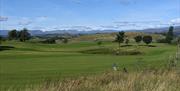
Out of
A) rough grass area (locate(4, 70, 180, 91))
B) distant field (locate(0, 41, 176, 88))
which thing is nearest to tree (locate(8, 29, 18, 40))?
distant field (locate(0, 41, 176, 88))

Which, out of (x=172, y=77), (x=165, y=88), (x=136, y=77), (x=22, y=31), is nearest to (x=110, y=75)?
(x=136, y=77)

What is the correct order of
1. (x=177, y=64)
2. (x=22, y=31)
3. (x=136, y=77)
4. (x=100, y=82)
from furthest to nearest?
(x=22, y=31)
(x=177, y=64)
(x=136, y=77)
(x=100, y=82)

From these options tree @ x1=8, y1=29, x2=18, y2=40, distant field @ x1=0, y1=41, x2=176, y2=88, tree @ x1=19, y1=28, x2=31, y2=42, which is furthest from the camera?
tree @ x1=8, y1=29, x2=18, y2=40

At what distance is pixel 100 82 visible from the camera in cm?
1125

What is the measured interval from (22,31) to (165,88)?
154415mm

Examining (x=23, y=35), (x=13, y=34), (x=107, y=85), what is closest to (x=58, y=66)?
(x=107, y=85)

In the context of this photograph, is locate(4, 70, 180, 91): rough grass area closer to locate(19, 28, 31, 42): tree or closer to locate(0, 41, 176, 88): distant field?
locate(0, 41, 176, 88): distant field

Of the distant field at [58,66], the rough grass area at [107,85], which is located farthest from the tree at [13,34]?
the rough grass area at [107,85]

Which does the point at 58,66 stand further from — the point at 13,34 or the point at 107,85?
the point at 13,34

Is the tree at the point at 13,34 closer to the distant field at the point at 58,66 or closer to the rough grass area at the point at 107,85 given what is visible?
the distant field at the point at 58,66

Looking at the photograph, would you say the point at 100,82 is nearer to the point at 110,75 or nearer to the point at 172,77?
the point at 110,75

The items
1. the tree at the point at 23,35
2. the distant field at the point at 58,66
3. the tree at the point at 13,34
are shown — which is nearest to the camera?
the distant field at the point at 58,66

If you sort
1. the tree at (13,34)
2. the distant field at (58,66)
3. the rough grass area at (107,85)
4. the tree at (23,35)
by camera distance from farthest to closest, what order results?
the tree at (13,34)
the tree at (23,35)
the distant field at (58,66)
the rough grass area at (107,85)

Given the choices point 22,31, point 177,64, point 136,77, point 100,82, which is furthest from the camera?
point 22,31
